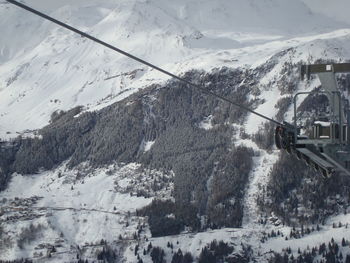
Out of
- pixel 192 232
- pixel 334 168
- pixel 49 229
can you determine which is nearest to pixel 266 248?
pixel 192 232

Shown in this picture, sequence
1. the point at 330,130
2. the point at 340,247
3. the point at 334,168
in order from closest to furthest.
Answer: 1. the point at 330,130
2. the point at 334,168
3. the point at 340,247

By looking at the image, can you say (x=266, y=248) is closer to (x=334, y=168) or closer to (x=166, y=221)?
(x=166, y=221)

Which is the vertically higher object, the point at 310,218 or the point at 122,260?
the point at 310,218

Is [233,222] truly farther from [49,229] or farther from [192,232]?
[49,229]

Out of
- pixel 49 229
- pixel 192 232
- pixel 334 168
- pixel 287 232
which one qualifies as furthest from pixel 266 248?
pixel 334 168

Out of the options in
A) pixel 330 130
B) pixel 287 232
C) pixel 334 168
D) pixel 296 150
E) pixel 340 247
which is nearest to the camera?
pixel 330 130

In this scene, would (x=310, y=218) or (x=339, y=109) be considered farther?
(x=310, y=218)
